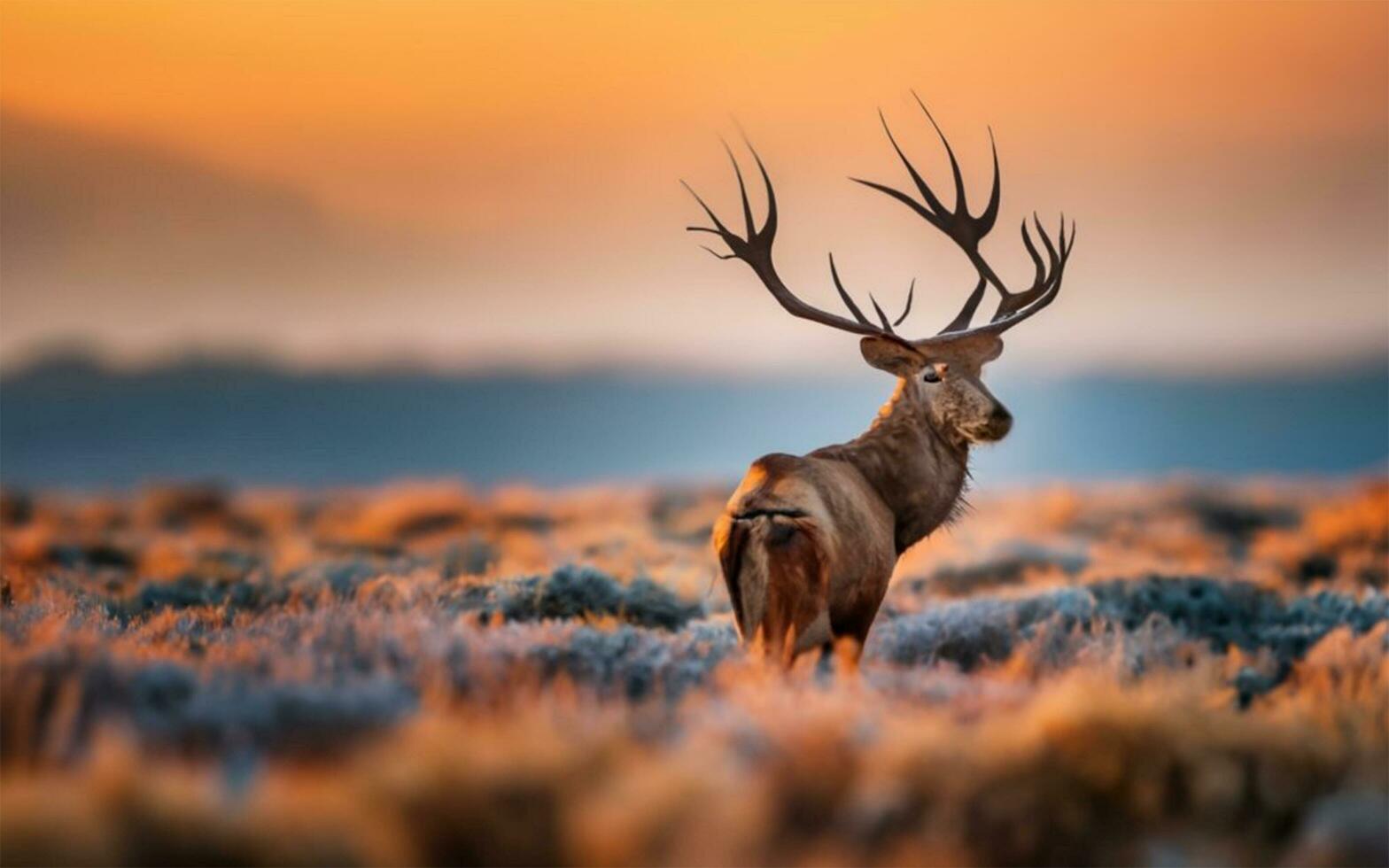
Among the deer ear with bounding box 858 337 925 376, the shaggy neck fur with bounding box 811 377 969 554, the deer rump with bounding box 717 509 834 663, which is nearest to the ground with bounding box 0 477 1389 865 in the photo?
the deer rump with bounding box 717 509 834 663

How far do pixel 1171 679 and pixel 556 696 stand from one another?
9.89ft

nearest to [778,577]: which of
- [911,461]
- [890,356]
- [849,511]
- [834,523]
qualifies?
[834,523]

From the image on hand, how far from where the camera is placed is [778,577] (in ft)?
25.2

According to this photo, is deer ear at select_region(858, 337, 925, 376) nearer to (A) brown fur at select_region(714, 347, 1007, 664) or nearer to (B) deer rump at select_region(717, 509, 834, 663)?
(A) brown fur at select_region(714, 347, 1007, 664)

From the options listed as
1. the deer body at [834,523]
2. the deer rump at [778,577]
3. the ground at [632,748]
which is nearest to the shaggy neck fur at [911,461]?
the deer body at [834,523]

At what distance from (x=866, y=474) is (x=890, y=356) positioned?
0.94 m

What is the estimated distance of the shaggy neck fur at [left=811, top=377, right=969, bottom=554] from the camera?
9.52m

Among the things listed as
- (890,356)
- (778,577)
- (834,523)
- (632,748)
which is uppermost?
(890,356)

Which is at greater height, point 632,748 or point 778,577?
point 778,577

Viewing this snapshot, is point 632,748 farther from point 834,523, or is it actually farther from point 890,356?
point 890,356

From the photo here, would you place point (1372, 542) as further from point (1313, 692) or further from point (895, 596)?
point (1313, 692)

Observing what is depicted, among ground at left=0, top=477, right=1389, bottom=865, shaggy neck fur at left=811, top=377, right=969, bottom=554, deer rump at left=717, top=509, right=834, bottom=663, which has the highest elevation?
shaggy neck fur at left=811, top=377, right=969, bottom=554

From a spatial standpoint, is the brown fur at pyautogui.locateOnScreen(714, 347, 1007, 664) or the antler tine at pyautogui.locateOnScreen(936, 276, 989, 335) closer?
the brown fur at pyautogui.locateOnScreen(714, 347, 1007, 664)

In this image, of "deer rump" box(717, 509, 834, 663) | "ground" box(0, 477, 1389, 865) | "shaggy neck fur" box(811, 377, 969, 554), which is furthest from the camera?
"shaggy neck fur" box(811, 377, 969, 554)
